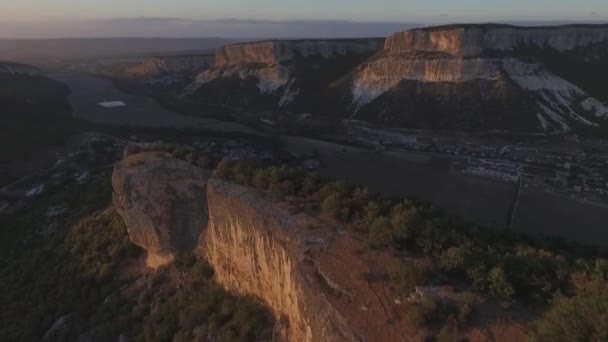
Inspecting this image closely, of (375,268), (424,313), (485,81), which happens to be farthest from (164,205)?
(485,81)

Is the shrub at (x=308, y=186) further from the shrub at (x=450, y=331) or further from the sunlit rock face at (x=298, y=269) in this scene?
the shrub at (x=450, y=331)

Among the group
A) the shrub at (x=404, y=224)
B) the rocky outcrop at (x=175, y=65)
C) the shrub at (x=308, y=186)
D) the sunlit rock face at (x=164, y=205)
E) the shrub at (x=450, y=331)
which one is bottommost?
the rocky outcrop at (x=175, y=65)

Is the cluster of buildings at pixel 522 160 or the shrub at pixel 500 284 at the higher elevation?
the shrub at pixel 500 284

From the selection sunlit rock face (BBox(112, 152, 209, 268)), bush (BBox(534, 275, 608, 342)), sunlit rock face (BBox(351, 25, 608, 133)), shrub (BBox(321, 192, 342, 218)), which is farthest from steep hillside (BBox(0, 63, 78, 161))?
bush (BBox(534, 275, 608, 342))

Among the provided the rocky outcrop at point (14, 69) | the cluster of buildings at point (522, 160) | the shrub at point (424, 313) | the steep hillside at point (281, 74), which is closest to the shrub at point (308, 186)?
the shrub at point (424, 313)

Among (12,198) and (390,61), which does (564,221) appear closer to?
(12,198)

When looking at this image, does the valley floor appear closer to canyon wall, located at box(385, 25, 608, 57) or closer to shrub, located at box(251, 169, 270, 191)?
shrub, located at box(251, 169, 270, 191)

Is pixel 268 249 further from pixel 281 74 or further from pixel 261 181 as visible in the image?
pixel 281 74
